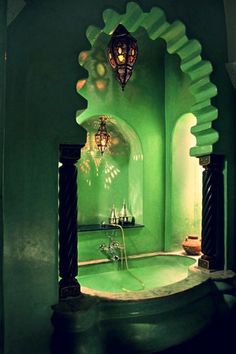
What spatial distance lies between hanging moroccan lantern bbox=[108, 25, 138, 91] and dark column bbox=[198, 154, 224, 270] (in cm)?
151

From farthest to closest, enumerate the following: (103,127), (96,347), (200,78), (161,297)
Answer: (103,127) < (200,78) < (161,297) < (96,347)

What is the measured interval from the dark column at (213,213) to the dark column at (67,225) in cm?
180

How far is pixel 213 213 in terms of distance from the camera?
4023 millimetres

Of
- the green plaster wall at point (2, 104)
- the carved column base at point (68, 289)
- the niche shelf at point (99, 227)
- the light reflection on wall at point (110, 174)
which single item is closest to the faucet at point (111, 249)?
the niche shelf at point (99, 227)

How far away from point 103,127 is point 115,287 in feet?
9.27

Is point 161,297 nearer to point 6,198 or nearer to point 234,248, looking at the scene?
point 234,248

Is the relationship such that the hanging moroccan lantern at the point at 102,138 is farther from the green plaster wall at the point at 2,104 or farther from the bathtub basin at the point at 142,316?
the green plaster wall at the point at 2,104

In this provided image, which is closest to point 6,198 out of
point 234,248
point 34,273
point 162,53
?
point 34,273

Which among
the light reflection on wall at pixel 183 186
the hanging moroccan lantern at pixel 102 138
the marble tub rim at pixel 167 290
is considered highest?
the hanging moroccan lantern at pixel 102 138

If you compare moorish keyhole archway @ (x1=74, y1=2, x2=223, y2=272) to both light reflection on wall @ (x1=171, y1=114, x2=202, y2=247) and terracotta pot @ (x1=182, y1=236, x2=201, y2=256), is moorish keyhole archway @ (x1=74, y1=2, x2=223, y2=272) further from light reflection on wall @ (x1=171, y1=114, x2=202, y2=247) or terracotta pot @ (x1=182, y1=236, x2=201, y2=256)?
light reflection on wall @ (x1=171, y1=114, x2=202, y2=247)

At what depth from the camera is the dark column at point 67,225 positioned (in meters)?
3.04

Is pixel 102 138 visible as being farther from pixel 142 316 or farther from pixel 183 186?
pixel 142 316

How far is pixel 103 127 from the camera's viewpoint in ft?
19.1

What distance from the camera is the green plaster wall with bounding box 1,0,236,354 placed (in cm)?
272
